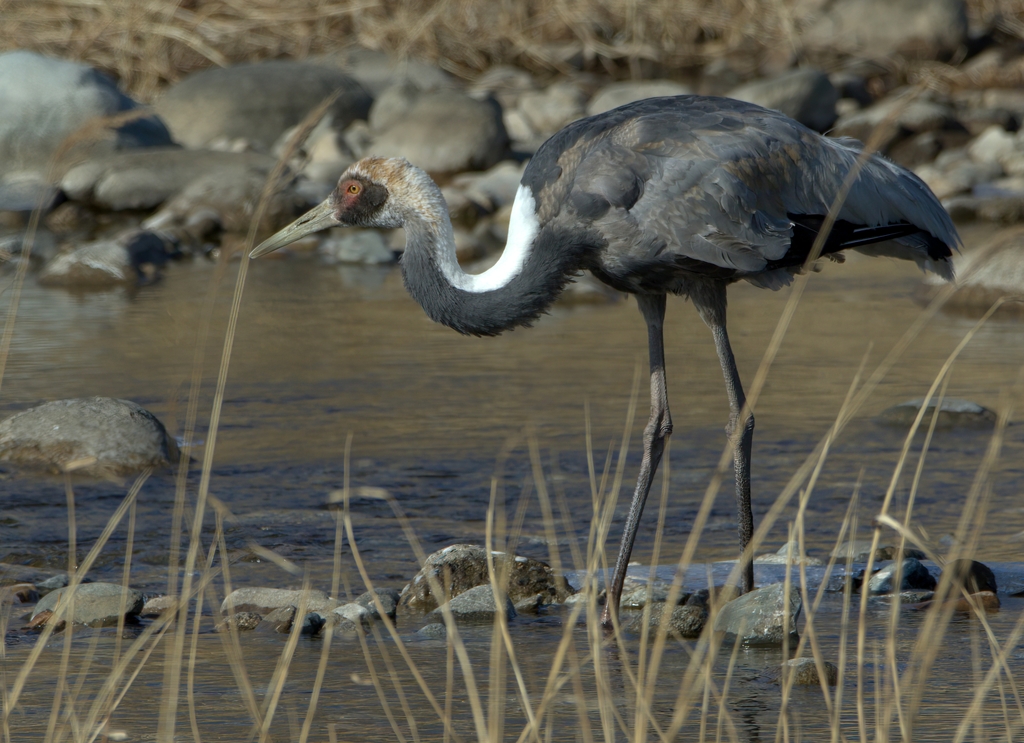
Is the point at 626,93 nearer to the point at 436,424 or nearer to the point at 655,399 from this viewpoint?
the point at 436,424

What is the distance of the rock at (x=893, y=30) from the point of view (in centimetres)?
1792

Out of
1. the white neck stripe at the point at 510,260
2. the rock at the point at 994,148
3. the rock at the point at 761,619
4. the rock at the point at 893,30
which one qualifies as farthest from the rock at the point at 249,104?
the rock at the point at 761,619

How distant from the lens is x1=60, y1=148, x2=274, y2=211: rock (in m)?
13.2

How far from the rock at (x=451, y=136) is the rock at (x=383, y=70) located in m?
2.78

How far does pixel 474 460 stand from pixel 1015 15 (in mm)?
15217

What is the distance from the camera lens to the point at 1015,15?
19000 mm

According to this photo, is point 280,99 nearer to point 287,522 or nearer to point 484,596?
point 287,522

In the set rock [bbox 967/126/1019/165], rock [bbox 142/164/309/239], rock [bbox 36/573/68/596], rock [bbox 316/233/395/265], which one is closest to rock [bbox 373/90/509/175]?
rock [bbox 142/164/309/239]

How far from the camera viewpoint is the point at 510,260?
4.64 m

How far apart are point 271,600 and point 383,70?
13.9 meters

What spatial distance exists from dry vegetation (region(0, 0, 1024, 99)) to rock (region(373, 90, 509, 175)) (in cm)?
359

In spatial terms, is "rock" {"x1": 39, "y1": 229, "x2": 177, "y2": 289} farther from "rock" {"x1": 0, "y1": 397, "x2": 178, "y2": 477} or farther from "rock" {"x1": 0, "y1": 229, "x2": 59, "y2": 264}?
"rock" {"x1": 0, "y1": 397, "x2": 178, "y2": 477}

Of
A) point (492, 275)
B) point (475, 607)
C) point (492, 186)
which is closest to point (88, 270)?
point (492, 186)

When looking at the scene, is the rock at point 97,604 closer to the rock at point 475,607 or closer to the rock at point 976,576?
the rock at point 475,607
